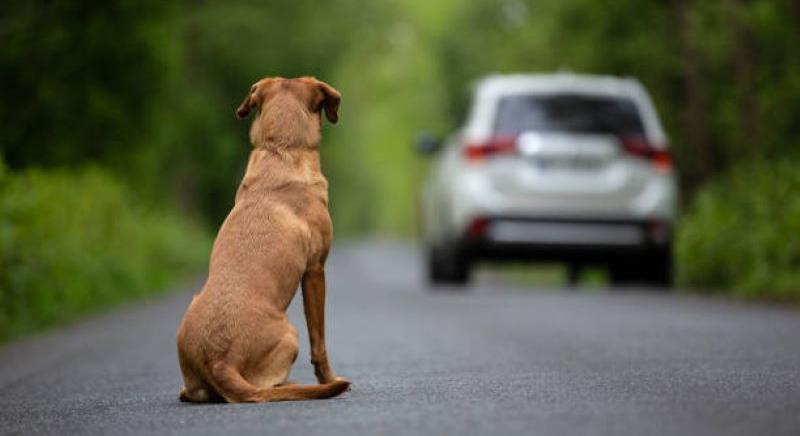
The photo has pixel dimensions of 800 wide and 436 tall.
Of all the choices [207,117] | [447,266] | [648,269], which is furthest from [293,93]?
[207,117]

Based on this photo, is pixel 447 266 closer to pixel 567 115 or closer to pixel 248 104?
pixel 567 115

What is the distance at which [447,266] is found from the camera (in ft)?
54.3

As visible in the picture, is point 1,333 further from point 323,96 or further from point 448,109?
point 448,109

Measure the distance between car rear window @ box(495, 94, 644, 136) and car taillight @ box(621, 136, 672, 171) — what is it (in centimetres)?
12

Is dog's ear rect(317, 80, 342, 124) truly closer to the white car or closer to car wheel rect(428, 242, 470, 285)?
the white car

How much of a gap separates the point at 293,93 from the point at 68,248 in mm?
7974

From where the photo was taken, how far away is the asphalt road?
579 centimetres

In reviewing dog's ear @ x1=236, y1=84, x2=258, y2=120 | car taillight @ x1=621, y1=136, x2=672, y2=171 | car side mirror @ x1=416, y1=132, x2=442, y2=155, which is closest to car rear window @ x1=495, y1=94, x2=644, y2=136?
car taillight @ x1=621, y1=136, x2=672, y2=171

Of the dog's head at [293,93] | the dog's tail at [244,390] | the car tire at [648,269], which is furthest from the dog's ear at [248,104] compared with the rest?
the car tire at [648,269]

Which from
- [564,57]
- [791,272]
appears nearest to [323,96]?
[791,272]

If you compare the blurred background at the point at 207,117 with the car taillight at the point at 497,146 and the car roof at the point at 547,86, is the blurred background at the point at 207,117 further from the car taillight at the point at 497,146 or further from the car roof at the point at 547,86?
the car taillight at the point at 497,146

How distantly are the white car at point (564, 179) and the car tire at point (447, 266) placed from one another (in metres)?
0.32

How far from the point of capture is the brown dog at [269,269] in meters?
6.38

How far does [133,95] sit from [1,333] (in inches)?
263
